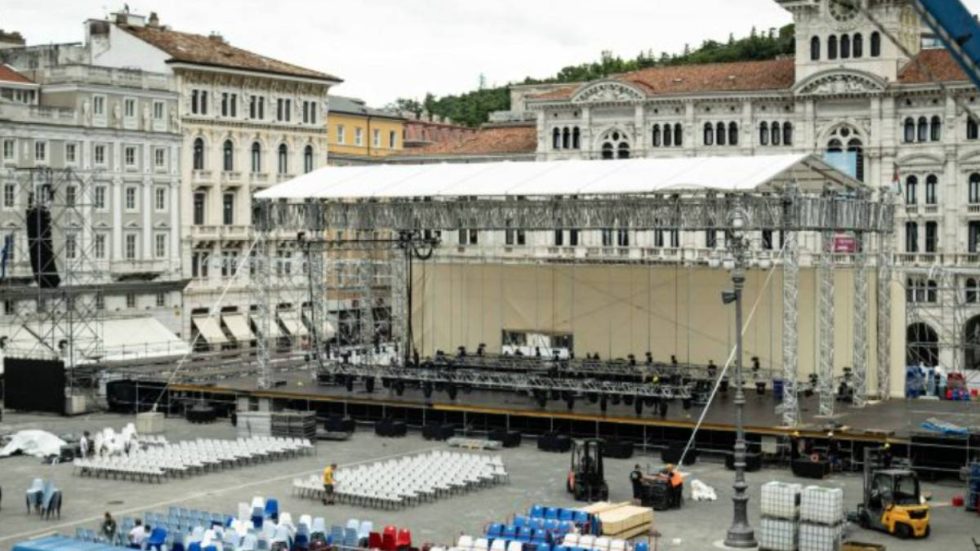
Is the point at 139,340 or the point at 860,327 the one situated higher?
the point at 860,327

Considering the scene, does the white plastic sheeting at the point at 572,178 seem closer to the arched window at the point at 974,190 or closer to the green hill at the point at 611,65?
the arched window at the point at 974,190

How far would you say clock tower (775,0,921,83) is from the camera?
69.6 metres

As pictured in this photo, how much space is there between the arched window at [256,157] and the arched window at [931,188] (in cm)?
3268

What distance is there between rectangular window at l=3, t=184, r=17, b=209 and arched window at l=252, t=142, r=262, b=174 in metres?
16.3

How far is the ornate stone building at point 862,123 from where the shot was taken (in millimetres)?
68000

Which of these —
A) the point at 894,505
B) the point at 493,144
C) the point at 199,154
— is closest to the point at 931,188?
the point at 493,144

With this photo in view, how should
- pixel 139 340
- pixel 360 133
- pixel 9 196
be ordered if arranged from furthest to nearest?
pixel 360 133
pixel 139 340
pixel 9 196

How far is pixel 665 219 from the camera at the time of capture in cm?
4909

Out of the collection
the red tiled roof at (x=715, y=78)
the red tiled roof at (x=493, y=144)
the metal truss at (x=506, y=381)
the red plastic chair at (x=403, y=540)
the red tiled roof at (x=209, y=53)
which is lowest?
the red plastic chair at (x=403, y=540)

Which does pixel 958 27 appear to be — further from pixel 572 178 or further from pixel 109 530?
pixel 572 178

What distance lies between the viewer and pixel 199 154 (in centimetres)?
7431

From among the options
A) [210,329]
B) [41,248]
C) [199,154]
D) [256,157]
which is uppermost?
[256,157]

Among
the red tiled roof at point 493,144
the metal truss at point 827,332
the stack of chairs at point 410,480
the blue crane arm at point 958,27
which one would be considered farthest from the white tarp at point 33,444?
the red tiled roof at point 493,144

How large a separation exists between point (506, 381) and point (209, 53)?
29681 millimetres
